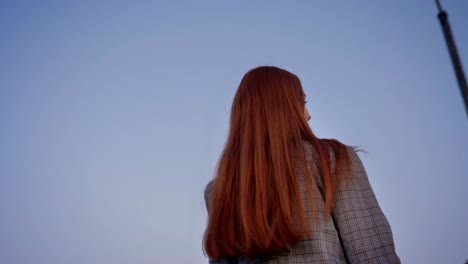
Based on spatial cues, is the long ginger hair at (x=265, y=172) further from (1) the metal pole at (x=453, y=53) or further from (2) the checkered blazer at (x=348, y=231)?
(1) the metal pole at (x=453, y=53)

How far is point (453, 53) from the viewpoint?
1578 mm

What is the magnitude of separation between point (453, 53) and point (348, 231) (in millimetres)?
988

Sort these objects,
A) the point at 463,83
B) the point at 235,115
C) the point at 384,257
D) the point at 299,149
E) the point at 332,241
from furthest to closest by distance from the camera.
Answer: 1. the point at 235,115
2. the point at 299,149
3. the point at 332,241
4. the point at 384,257
5. the point at 463,83

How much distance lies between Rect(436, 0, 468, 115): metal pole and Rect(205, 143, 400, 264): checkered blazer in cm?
83

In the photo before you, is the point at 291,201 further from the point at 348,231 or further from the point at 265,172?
the point at 348,231

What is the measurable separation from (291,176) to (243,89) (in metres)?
0.73

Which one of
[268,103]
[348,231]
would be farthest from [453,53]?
[268,103]

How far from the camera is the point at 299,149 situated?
2.32 meters

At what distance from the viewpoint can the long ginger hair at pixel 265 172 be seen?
2.10m

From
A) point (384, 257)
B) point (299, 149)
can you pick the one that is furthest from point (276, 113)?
point (384, 257)

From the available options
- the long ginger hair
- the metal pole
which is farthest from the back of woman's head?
the metal pole

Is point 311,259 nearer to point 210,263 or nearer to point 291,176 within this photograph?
point 291,176

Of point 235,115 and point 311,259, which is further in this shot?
point 235,115

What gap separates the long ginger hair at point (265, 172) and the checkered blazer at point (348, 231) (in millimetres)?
51
